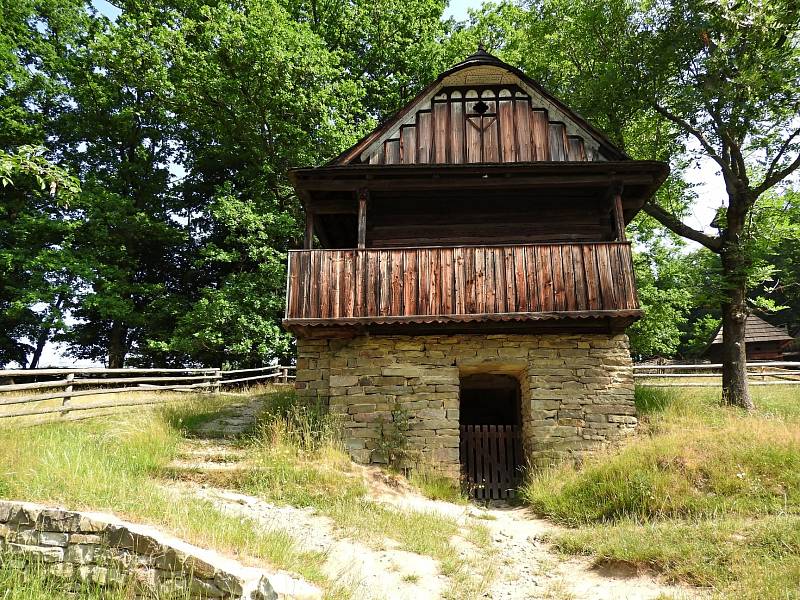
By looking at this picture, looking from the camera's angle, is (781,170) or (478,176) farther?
(781,170)

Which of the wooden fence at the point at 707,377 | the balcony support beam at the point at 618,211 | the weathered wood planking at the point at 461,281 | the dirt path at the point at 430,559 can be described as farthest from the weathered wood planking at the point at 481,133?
the wooden fence at the point at 707,377

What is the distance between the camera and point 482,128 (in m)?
10.9

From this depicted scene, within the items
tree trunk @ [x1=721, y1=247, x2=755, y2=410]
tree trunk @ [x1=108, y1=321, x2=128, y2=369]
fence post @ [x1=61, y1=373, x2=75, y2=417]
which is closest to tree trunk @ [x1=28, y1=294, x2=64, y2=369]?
tree trunk @ [x1=108, y1=321, x2=128, y2=369]

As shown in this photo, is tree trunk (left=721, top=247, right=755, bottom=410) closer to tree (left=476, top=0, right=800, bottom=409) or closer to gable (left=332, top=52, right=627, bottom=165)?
tree (left=476, top=0, right=800, bottom=409)

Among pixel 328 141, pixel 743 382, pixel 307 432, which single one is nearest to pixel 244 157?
pixel 328 141

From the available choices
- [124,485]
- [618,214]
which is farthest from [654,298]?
[124,485]

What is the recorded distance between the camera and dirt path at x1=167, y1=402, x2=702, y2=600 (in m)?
5.29

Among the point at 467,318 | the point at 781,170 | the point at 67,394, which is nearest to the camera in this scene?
the point at 467,318

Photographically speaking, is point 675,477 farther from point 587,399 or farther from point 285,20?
point 285,20

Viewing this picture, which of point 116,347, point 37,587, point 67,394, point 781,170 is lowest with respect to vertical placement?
point 37,587

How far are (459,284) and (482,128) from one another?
12.7 ft

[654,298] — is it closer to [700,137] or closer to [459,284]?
[700,137]

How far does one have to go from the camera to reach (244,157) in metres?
20.5

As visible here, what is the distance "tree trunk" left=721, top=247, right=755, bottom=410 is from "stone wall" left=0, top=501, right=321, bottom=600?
10.9m
